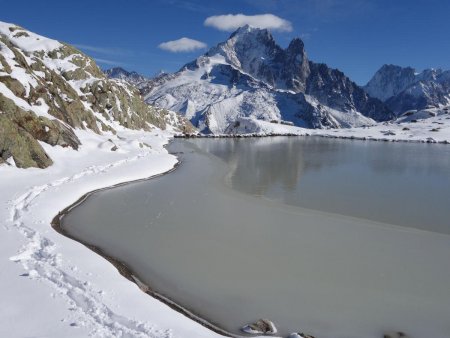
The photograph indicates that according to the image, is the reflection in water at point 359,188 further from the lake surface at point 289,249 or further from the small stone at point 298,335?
the small stone at point 298,335

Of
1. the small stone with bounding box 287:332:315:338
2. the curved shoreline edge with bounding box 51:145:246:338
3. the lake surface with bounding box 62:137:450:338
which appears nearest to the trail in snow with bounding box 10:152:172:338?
the curved shoreline edge with bounding box 51:145:246:338

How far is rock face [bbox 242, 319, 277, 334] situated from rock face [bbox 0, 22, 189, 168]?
26344 mm

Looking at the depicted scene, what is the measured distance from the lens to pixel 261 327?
1278cm

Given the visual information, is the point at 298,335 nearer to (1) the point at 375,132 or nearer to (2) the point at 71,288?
(2) the point at 71,288

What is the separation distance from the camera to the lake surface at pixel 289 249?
13.9 m

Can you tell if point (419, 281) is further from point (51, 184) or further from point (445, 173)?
point (445, 173)

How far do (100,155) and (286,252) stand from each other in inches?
1284

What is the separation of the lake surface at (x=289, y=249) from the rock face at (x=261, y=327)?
460mm

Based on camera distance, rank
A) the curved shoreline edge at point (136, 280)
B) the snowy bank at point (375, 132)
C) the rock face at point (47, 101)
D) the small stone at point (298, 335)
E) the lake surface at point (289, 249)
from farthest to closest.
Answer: the snowy bank at point (375, 132) < the rock face at point (47, 101) < the lake surface at point (289, 249) < the curved shoreline edge at point (136, 280) < the small stone at point (298, 335)

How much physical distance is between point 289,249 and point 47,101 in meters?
41.6

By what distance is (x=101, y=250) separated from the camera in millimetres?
19047

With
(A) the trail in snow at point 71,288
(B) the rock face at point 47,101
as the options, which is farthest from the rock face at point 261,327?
(B) the rock face at point 47,101

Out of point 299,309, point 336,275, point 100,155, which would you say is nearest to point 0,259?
point 299,309

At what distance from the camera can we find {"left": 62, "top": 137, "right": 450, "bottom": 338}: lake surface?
45.7 feet
